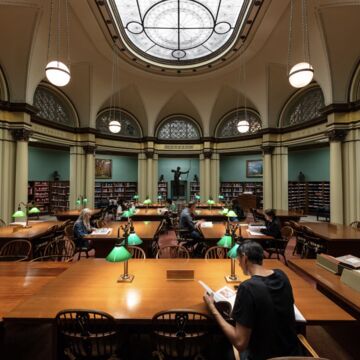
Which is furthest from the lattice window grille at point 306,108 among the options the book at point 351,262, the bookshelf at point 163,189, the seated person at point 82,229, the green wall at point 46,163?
the green wall at point 46,163

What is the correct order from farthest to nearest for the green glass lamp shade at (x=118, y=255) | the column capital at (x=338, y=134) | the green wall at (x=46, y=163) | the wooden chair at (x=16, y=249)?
the green wall at (x=46, y=163) < the column capital at (x=338, y=134) < the wooden chair at (x=16, y=249) < the green glass lamp shade at (x=118, y=255)

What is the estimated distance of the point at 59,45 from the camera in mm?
7164

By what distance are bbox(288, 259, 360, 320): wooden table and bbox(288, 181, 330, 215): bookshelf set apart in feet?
41.7

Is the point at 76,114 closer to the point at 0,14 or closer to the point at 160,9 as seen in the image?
the point at 0,14

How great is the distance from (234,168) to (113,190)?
358 inches

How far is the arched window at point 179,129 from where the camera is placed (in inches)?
623

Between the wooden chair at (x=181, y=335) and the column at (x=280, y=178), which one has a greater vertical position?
the column at (x=280, y=178)

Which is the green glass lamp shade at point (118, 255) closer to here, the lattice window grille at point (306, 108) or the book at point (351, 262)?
the book at point (351, 262)

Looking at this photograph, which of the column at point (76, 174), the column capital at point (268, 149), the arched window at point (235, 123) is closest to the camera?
the column at point (76, 174)

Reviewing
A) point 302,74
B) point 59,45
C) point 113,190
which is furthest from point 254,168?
point 59,45

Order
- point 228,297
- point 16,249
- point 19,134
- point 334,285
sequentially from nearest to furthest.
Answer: point 228,297 → point 334,285 → point 16,249 → point 19,134

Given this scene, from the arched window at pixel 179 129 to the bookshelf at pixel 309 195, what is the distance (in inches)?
298

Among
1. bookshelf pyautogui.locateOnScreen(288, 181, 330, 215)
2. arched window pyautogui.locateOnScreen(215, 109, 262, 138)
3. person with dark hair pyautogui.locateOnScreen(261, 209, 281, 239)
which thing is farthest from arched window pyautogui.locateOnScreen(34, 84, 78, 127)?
bookshelf pyautogui.locateOnScreen(288, 181, 330, 215)

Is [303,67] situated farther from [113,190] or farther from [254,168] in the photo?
[113,190]
